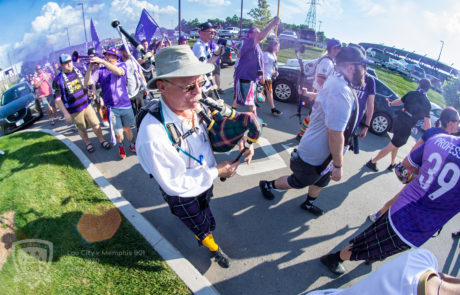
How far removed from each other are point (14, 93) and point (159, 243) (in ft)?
33.0

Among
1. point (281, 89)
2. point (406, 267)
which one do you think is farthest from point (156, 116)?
point (281, 89)

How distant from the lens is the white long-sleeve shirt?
1692mm

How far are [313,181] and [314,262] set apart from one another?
1.00m

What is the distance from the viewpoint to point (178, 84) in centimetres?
174

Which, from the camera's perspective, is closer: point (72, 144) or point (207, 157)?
point (207, 157)

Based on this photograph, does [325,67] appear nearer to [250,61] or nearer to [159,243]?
[250,61]

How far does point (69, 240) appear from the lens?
9.30 ft

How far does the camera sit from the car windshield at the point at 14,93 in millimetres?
8477

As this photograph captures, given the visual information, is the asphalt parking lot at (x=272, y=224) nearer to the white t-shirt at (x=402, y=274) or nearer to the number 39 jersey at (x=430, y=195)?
the number 39 jersey at (x=430, y=195)

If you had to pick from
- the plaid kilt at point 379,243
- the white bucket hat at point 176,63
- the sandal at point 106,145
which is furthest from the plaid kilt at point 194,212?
the sandal at point 106,145

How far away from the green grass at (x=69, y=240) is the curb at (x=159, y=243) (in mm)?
69

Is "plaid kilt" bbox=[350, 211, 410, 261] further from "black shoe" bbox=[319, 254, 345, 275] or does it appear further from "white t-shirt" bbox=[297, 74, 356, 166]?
"white t-shirt" bbox=[297, 74, 356, 166]

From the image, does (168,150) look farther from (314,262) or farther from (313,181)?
(314,262)

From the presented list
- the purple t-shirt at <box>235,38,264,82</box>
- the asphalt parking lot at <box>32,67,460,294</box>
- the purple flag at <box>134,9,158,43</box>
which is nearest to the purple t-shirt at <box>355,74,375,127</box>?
the asphalt parking lot at <box>32,67,460,294</box>
